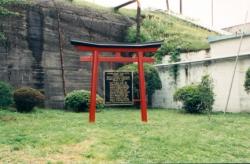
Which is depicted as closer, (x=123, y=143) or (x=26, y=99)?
(x=123, y=143)

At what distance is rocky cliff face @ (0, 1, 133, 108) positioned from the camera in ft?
52.0

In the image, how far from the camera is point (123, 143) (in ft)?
25.8

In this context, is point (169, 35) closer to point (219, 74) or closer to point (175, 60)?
point (175, 60)

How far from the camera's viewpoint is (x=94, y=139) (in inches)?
325

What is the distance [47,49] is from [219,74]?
7493 mm

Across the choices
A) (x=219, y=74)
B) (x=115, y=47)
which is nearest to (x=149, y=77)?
(x=219, y=74)

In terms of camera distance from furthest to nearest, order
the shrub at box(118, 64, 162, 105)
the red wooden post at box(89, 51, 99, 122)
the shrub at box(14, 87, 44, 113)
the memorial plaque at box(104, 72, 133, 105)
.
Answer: the shrub at box(118, 64, 162, 105) < the shrub at box(14, 87, 44, 113) < the memorial plaque at box(104, 72, 133, 105) < the red wooden post at box(89, 51, 99, 122)

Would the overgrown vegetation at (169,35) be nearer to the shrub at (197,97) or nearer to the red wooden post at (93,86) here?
the shrub at (197,97)

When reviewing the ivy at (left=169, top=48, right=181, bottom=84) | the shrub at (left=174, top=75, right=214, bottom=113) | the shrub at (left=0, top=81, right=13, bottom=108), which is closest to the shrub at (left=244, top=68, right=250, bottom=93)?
the shrub at (left=174, top=75, right=214, bottom=113)

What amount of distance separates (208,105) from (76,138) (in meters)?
7.02

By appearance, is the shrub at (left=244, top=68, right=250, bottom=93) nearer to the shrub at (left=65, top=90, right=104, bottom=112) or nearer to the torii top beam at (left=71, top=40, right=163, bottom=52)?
the torii top beam at (left=71, top=40, right=163, bottom=52)

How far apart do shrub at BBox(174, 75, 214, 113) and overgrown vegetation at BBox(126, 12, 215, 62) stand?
2.78 metres

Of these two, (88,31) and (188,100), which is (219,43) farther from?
(88,31)

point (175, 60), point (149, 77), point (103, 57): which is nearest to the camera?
point (103, 57)
